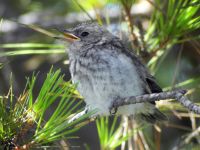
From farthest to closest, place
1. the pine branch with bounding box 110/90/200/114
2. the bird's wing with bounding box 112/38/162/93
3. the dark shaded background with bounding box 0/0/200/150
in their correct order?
the dark shaded background with bounding box 0/0/200/150 < the bird's wing with bounding box 112/38/162/93 < the pine branch with bounding box 110/90/200/114

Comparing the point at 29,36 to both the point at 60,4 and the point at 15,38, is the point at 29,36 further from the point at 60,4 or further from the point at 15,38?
the point at 60,4

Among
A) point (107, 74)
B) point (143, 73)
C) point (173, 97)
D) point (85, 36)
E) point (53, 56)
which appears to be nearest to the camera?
point (173, 97)

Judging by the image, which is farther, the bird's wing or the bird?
the bird's wing

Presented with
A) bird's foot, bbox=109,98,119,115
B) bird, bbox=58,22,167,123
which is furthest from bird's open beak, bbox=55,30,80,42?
bird's foot, bbox=109,98,119,115

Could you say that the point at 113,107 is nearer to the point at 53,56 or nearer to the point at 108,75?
the point at 108,75

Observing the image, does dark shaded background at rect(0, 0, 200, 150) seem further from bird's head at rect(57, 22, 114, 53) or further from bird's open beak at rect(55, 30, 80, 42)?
bird's open beak at rect(55, 30, 80, 42)

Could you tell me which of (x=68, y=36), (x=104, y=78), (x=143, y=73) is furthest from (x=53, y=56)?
(x=104, y=78)

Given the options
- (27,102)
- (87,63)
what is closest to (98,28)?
(87,63)

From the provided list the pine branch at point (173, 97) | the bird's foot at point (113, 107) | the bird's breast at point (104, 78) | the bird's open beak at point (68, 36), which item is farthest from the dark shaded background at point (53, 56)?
the pine branch at point (173, 97)
